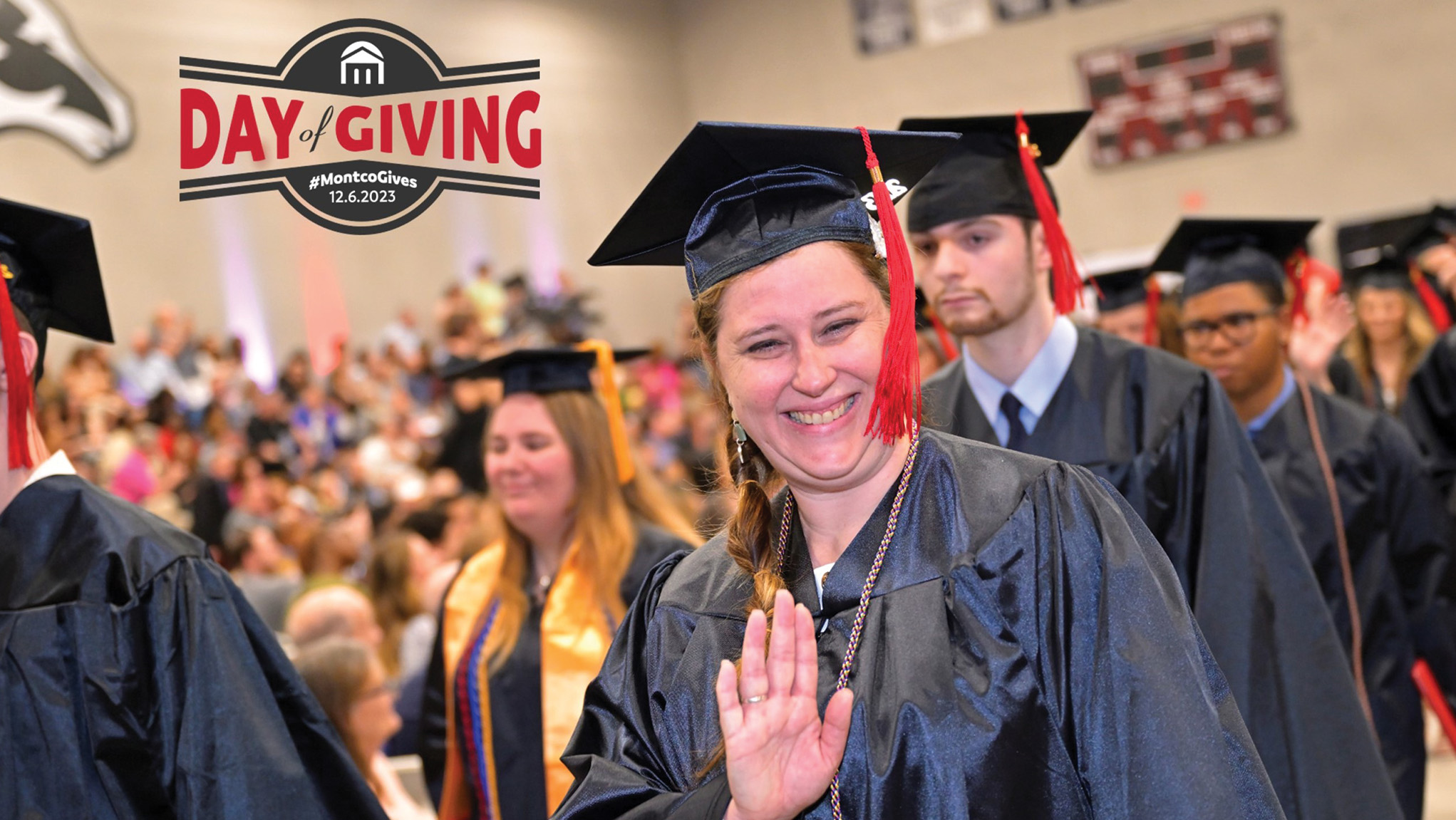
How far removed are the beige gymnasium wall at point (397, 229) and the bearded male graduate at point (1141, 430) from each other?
3.87 feet

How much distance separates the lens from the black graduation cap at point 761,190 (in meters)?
1.82

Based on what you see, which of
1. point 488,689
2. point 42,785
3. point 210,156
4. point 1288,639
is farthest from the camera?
point 488,689

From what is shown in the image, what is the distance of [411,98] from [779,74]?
14808 mm

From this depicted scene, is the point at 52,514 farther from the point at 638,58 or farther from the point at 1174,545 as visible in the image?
the point at 638,58

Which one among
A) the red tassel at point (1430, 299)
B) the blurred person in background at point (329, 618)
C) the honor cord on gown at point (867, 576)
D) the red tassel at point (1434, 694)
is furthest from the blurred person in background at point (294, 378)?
the honor cord on gown at point (867, 576)

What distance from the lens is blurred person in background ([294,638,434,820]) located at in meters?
3.68

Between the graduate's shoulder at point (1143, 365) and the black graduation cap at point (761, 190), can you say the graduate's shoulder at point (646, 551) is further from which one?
the black graduation cap at point (761, 190)

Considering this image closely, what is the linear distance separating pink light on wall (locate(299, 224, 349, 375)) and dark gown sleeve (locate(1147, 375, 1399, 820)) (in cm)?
1182

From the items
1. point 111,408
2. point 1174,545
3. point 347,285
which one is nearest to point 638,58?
point 111,408

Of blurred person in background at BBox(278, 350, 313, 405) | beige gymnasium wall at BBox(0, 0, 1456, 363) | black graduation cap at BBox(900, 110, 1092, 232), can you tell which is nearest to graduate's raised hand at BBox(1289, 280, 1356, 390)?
black graduation cap at BBox(900, 110, 1092, 232)

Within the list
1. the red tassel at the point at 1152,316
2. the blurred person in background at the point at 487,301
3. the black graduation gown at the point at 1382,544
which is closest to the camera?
the black graduation gown at the point at 1382,544

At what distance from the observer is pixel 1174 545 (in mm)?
2859

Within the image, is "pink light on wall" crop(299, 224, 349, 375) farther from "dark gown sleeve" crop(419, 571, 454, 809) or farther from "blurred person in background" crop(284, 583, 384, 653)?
"dark gown sleeve" crop(419, 571, 454, 809)

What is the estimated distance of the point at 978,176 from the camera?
3.21m
